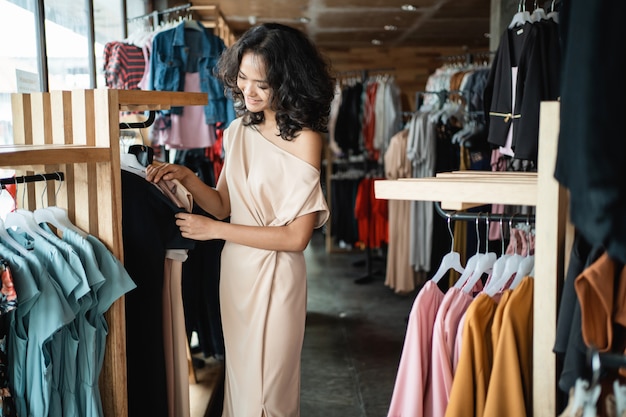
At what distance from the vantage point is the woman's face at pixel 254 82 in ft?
6.83

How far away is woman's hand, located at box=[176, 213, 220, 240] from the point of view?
2070 millimetres

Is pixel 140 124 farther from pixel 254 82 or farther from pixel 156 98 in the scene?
pixel 254 82

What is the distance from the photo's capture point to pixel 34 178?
1809 mm

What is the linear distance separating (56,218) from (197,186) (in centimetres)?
54

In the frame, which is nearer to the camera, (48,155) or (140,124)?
(48,155)

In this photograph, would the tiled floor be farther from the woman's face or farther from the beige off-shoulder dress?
the woman's face

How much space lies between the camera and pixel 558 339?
1.29m


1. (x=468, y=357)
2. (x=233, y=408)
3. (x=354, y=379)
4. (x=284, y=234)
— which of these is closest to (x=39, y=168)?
(x=284, y=234)

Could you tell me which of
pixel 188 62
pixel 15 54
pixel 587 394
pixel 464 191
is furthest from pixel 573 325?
pixel 188 62

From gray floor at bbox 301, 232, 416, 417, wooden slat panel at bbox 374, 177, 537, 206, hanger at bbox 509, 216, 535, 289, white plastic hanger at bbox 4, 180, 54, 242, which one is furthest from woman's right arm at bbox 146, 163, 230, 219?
gray floor at bbox 301, 232, 416, 417

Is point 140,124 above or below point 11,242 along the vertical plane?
above

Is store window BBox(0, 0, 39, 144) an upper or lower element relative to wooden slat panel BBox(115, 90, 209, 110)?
upper

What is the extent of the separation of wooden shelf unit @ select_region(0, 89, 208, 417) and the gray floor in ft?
5.92

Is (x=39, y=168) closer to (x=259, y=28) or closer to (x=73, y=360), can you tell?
Result: (x=73, y=360)
